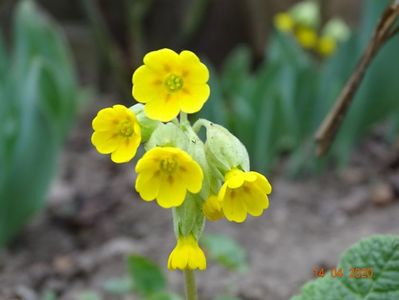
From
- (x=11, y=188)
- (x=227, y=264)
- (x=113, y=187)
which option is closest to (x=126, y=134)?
(x=227, y=264)

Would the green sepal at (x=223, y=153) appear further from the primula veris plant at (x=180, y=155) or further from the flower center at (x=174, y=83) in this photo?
the flower center at (x=174, y=83)

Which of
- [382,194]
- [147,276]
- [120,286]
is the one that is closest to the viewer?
[147,276]

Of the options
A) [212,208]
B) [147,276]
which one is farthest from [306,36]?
[212,208]

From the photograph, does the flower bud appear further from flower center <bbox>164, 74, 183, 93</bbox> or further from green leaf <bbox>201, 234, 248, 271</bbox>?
green leaf <bbox>201, 234, 248, 271</bbox>

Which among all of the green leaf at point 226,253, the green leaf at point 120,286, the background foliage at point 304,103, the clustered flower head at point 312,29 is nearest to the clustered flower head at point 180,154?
the green leaf at point 226,253

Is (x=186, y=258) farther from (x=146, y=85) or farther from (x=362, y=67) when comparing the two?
(x=362, y=67)

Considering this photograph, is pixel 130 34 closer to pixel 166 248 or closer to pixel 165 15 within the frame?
pixel 165 15
